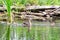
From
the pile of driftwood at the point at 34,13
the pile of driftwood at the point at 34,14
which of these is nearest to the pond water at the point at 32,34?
the pile of driftwood at the point at 34,14

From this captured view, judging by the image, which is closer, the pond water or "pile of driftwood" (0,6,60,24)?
the pond water

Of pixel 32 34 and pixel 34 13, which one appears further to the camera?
pixel 34 13

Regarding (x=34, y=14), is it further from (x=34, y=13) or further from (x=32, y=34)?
(x=32, y=34)

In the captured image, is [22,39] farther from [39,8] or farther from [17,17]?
[39,8]

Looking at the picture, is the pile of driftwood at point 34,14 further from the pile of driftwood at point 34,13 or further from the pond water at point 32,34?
the pond water at point 32,34

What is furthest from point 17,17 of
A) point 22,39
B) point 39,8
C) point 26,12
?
point 22,39

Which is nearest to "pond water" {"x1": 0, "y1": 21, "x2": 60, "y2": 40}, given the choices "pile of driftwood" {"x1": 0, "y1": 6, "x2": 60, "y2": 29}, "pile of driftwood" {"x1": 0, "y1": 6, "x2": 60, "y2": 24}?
"pile of driftwood" {"x1": 0, "y1": 6, "x2": 60, "y2": 29}

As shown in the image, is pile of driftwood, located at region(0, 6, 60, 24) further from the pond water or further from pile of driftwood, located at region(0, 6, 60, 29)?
the pond water

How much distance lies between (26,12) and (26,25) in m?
1.43

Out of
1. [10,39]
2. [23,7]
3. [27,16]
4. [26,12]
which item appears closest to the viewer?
[10,39]

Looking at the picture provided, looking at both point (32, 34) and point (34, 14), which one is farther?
point (34, 14)

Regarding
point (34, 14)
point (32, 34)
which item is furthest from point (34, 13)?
point (32, 34)

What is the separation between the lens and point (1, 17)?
6996 mm

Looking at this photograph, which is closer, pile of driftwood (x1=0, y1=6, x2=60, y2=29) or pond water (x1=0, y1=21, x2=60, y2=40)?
pond water (x1=0, y1=21, x2=60, y2=40)
